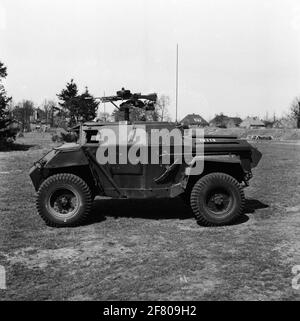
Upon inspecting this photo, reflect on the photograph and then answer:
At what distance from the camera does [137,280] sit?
186 inches

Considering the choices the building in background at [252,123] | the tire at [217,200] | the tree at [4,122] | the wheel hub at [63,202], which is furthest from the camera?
the building in background at [252,123]

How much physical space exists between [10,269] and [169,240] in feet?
7.11

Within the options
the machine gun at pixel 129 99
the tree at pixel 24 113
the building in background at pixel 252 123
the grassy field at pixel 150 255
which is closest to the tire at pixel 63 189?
the grassy field at pixel 150 255

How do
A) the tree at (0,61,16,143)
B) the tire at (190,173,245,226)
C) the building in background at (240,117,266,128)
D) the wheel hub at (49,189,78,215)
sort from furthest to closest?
the building in background at (240,117,266,128), the tree at (0,61,16,143), the wheel hub at (49,189,78,215), the tire at (190,173,245,226)

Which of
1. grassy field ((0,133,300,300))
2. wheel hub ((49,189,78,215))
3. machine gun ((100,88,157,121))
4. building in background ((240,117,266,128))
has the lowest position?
grassy field ((0,133,300,300))

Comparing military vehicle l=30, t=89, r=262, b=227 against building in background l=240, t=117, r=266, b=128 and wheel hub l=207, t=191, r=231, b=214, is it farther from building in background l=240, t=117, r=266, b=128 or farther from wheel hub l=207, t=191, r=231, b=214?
building in background l=240, t=117, r=266, b=128

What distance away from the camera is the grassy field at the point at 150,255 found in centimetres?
447

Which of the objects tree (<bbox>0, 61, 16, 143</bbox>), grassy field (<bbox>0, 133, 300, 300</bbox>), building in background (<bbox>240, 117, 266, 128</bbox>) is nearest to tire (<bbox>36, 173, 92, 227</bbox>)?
grassy field (<bbox>0, 133, 300, 300</bbox>)

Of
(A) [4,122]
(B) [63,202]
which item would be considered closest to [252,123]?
(A) [4,122]

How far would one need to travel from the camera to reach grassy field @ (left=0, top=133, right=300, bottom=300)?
447 centimetres

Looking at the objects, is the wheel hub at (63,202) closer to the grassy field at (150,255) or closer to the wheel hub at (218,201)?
the grassy field at (150,255)

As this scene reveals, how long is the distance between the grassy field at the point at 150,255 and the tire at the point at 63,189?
6.5 inches
